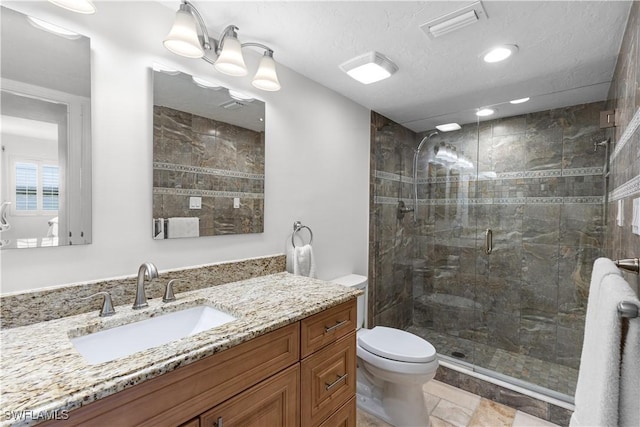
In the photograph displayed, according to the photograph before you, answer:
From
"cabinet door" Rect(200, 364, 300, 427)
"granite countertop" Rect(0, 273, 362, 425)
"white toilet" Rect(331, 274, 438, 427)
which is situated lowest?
"white toilet" Rect(331, 274, 438, 427)

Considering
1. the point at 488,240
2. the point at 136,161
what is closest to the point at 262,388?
the point at 136,161

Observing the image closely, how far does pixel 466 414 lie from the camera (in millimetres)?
1886

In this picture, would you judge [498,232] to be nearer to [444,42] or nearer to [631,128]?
[631,128]

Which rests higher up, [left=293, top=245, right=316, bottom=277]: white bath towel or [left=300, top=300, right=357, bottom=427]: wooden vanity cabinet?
[left=293, top=245, right=316, bottom=277]: white bath towel

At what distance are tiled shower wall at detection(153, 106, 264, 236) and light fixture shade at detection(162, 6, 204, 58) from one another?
258 mm

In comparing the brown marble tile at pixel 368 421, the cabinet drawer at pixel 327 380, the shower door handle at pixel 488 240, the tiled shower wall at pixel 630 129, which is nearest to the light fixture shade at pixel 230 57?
the cabinet drawer at pixel 327 380

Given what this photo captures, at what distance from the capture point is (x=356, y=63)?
1731 millimetres

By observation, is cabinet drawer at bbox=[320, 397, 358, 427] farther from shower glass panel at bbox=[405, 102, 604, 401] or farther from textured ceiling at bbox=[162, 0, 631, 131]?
textured ceiling at bbox=[162, 0, 631, 131]

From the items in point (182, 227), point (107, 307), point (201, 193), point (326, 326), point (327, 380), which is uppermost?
point (201, 193)

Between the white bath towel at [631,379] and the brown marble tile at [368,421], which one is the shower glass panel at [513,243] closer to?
the brown marble tile at [368,421]

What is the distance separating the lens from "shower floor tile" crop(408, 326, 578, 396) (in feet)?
7.00

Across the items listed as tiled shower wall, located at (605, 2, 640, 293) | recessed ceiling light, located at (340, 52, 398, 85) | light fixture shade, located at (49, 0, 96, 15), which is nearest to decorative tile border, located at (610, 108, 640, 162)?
tiled shower wall, located at (605, 2, 640, 293)

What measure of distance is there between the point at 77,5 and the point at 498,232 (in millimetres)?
3136

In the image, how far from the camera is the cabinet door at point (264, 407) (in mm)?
869
